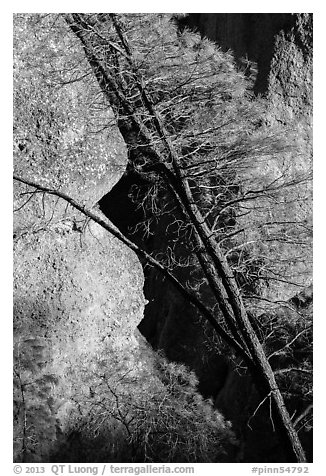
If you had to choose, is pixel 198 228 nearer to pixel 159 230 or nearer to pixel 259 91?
pixel 159 230

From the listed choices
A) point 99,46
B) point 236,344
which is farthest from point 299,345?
point 99,46

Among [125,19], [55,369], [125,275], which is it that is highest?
[125,19]

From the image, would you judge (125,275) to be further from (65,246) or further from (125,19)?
Result: (125,19)

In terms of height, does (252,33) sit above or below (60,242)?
above

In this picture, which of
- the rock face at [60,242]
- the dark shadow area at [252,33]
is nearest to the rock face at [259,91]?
the dark shadow area at [252,33]

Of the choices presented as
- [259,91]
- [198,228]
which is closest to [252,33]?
[259,91]

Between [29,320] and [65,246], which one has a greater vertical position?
[65,246]

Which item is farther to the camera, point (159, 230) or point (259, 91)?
point (159, 230)

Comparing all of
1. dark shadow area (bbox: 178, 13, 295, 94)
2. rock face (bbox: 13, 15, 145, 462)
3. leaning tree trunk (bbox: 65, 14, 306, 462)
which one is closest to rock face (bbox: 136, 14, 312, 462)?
dark shadow area (bbox: 178, 13, 295, 94)
